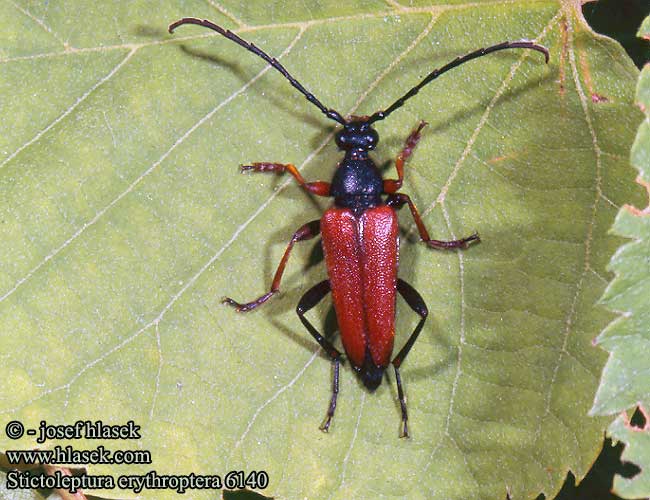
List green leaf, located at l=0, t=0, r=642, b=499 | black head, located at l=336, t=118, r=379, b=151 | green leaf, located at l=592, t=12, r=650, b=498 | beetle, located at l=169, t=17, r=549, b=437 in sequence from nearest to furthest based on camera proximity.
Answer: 1. green leaf, located at l=592, t=12, r=650, b=498
2. green leaf, located at l=0, t=0, r=642, b=499
3. black head, located at l=336, t=118, r=379, b=151
4. beetle, located at l=169, t=17, r=549, b=437

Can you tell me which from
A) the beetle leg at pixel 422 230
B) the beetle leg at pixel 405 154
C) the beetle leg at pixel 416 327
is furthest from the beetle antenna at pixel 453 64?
the beetle leg at pixel 416 327

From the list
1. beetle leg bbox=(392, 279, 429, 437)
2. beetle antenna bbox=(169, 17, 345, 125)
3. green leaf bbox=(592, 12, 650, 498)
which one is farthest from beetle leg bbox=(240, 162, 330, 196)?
green leaf bbox=(592, 12, 650, 498)

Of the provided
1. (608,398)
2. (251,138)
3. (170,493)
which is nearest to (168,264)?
(251,138)

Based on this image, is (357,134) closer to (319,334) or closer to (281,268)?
(281,268)

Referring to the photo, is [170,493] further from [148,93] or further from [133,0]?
[133,0]

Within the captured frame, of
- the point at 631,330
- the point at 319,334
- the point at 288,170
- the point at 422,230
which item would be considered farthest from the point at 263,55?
the point at 631,330

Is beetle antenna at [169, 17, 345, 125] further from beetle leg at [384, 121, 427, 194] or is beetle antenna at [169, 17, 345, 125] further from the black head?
beetle leg at [384, 121, 427, 194]

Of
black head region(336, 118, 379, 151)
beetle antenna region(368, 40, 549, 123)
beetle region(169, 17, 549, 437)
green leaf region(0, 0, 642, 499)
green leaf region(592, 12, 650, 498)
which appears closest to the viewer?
green leaf region(592, 12, 650, 498)
